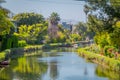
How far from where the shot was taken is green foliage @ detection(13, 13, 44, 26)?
375 ft

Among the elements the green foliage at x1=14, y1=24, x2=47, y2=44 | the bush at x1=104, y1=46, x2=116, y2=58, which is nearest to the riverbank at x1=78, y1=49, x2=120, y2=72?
the bush at x1=104, y1=46, x2=116, y2=58

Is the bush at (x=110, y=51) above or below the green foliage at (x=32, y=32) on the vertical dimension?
below

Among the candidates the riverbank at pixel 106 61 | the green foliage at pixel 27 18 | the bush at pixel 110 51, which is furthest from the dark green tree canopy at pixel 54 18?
the bush at pixel 110 51

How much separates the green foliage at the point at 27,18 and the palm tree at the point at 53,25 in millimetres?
4672

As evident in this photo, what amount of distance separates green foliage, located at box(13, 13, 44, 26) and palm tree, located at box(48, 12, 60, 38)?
4.67 metres

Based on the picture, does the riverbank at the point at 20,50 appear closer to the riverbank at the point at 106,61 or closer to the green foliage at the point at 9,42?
the green foliage at the point at 9,42

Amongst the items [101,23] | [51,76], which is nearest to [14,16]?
[101,23]

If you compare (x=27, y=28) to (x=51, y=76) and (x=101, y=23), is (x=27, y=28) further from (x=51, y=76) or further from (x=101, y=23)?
(x=51, y=76)

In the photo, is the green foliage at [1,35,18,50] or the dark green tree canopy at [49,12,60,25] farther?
the dark green tree canopy at [49,12,60,25]

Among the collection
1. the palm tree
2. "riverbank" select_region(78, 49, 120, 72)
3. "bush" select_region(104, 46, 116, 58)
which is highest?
the palm tree

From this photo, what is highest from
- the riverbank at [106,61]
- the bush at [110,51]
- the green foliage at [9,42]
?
the green foliage at [9,42]

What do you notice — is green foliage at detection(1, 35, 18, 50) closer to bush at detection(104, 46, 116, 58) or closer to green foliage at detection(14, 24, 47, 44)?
green foliage at detection(14, 24, 47, 44)

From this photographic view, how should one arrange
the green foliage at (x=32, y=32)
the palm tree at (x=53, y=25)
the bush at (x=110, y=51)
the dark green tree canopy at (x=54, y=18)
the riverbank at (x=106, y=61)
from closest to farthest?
the riverbank at (x=106, y=61) < the bush at (x=110, y=51) < the green foliage at (x=32, y=32) < the palm tree at (x=53, y=25) < the dark green tree canopy at (x=54, y=18)

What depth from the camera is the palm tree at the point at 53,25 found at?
398 feet
